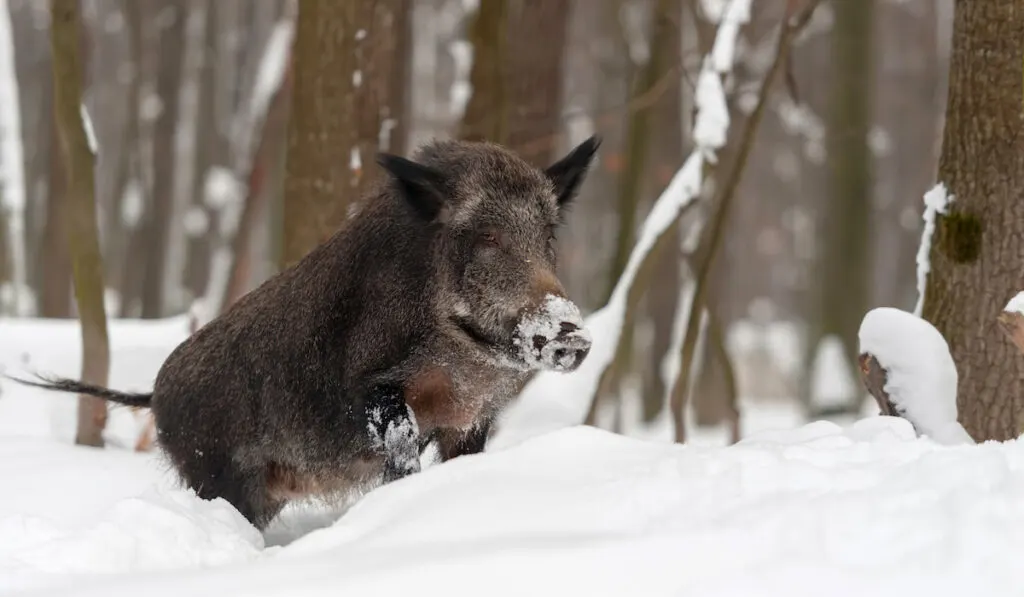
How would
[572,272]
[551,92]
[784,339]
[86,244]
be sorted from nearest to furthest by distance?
[86,244]
[551,92]
[572,272]
[784,339]

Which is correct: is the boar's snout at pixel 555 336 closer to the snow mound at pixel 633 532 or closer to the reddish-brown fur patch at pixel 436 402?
the reddish-brown fur patch at pixel 436 402

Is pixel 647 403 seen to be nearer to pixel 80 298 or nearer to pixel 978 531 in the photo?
pixel 80 298

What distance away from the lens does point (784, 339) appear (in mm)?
45594

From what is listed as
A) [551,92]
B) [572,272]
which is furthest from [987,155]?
[572,272]

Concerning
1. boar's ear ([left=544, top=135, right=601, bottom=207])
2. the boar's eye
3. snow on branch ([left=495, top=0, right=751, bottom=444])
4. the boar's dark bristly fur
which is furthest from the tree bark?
the boar's eye

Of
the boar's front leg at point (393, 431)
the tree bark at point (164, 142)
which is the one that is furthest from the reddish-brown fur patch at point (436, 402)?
the tree bark at point (164, 142)

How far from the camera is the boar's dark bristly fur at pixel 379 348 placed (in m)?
4.99

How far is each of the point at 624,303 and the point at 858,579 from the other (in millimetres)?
5010

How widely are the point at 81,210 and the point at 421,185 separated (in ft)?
10.3

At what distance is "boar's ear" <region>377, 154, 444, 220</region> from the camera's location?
4934mm

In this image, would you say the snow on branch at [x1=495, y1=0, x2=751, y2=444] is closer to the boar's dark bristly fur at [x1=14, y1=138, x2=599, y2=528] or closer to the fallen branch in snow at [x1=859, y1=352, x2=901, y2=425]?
the boar's dark bristly fur at [x1=14, y1=138, x2=599, y2=528]

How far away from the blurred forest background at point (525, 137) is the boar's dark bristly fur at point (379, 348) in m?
1.29

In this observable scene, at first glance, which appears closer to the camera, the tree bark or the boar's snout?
the boar's snout

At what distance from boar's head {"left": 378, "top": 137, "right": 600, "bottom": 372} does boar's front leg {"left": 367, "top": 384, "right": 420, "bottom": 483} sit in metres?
0.39
